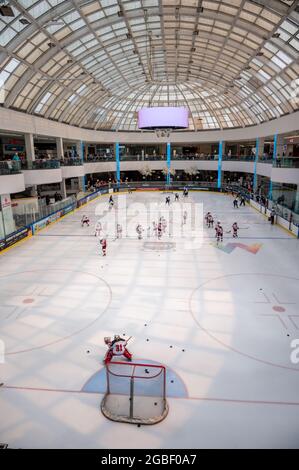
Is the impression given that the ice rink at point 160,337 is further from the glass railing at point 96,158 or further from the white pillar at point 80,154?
the glass railing at point 96,158

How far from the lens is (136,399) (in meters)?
7.18

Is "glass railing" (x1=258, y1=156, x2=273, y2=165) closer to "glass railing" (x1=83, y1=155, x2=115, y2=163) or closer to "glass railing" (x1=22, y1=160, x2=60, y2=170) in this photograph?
"glass railing" (x1=22, y1=160, x2=60, y2=170)

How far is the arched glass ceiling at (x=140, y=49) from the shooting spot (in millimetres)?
19641

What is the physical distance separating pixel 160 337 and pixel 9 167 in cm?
1640

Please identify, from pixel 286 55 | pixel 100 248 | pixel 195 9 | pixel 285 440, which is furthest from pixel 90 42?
pixel 285 440

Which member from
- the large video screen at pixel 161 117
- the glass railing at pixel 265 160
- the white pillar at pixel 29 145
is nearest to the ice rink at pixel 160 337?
the large video screen at pixel 161 117

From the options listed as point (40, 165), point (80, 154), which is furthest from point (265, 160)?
point (40, 165)

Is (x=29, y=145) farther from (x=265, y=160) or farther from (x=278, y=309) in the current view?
(x=265, y=160)

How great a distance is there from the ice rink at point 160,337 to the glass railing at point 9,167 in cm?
514

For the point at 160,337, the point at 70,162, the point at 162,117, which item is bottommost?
the point at 160,337

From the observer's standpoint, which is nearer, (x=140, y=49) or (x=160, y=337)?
(x=160, y=337)

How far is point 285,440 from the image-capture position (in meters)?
6.14
